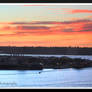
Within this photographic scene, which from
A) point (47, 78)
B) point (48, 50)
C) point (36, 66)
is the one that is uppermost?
point (48, 50)

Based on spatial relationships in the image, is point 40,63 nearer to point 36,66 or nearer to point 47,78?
point 36,66

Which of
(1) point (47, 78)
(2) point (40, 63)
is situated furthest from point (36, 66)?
(1) point (47, 78)

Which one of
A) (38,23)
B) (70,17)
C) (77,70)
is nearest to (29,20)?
(38,23)

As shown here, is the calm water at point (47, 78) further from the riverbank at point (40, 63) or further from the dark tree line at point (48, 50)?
the dark tree line at point (48, 50)

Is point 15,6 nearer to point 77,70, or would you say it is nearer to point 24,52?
point 24,52

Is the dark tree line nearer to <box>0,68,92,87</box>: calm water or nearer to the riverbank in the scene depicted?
the riverbank

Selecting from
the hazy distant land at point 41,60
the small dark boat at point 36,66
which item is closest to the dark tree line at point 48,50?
the hazy distant land at point 41,60

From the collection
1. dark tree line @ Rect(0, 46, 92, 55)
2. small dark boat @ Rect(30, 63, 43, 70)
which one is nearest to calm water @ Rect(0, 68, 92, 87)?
small dark boat @ Rect(30, 63, 43, 70)
